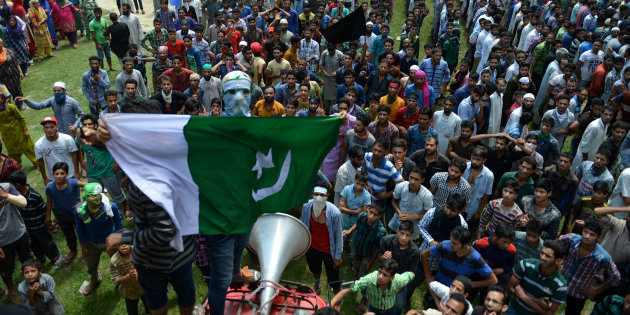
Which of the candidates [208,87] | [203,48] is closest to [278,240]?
[208,87]

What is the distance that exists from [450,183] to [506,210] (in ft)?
2.92

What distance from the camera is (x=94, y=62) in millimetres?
11125

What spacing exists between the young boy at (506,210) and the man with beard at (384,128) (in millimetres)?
2374

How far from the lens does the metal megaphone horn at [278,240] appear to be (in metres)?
5.29

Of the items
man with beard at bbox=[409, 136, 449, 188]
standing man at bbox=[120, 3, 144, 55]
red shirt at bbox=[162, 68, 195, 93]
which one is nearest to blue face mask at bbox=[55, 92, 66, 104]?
red shirt at bbox=[162, 68, 195, 93]

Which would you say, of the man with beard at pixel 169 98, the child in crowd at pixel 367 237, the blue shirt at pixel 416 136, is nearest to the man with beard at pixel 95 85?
the man with beard at pixel 169 98

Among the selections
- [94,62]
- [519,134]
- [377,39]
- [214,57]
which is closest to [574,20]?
[377,39]

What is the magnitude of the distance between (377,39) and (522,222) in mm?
8090

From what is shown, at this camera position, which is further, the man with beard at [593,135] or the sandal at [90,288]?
the man with beard at [593,135]

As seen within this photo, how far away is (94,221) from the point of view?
7.31 meters

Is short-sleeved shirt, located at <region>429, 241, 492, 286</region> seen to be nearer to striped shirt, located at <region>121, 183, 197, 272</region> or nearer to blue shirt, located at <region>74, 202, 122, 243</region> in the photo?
striped shirt, located at <region>121, 183, 197, 272</region>

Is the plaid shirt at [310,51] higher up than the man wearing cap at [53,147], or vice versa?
the plaid shirt at [310,51]

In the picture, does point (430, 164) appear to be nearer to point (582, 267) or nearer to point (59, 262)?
point (582, 267)

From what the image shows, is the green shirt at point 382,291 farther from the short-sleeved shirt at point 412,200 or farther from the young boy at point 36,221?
the young boy at point 36,221
